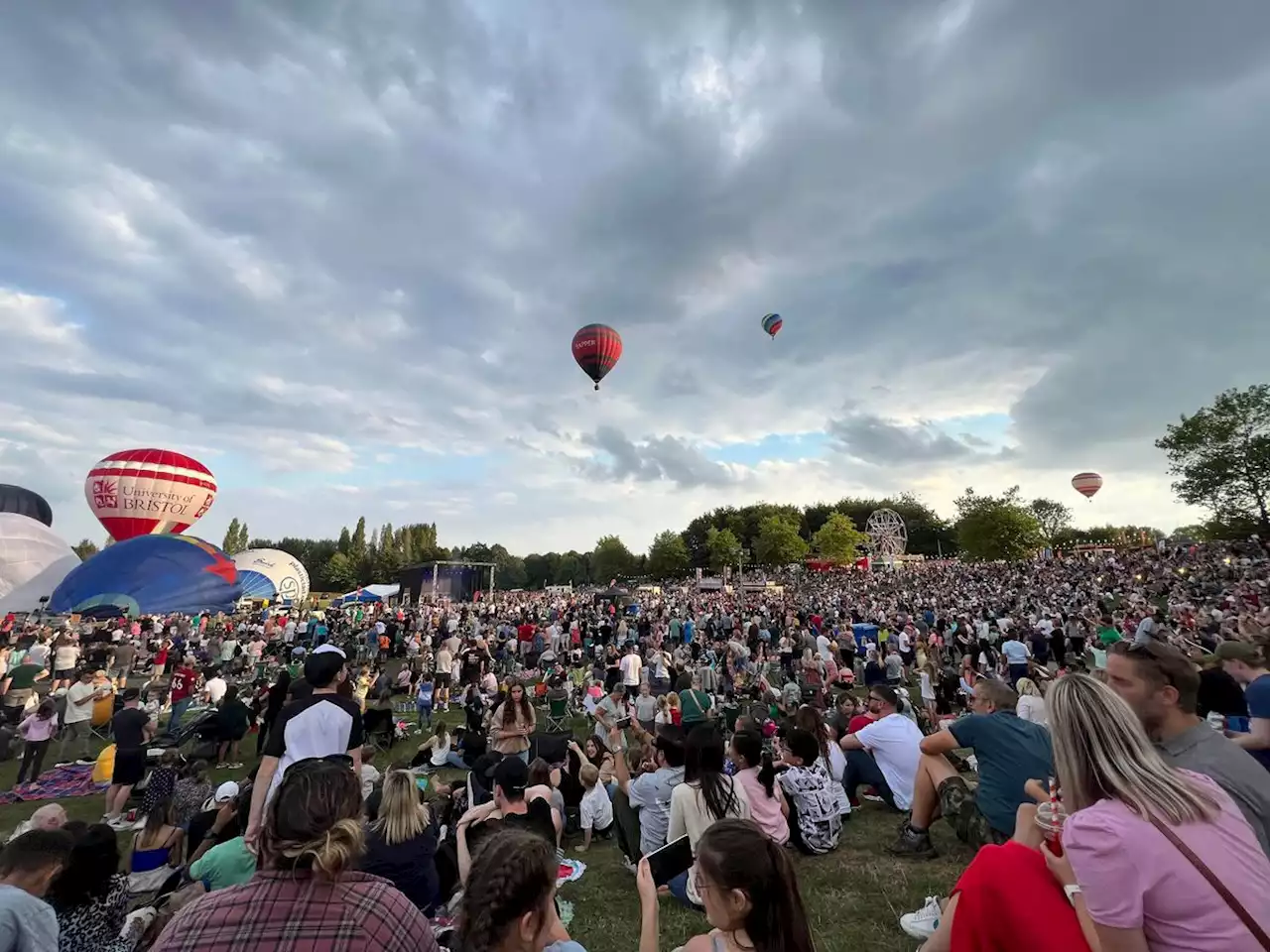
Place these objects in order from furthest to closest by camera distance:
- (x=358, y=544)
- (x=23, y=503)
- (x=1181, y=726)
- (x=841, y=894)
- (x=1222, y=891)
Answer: (x=358, y=544)
(x=23, y=503)
(x=841, y=894)
(x=1181, y=726)
(x=1222, y=891)

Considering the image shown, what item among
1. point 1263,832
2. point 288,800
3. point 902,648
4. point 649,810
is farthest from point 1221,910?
point 902,648

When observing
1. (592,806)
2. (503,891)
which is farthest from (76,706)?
(503,891)

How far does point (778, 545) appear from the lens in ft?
233

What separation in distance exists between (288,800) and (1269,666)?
6263 millimetres

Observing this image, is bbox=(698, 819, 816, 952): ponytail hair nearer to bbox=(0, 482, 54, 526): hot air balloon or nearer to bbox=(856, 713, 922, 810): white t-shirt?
bbox=(856, 713, 922, 810): white t-shirt

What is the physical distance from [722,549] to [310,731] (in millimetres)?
71962

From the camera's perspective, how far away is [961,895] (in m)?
1.87

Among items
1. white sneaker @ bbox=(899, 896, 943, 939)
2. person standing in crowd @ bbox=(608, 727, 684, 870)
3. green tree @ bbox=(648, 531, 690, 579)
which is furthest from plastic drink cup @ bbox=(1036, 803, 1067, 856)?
green tree @ bbox=(648, 531, 690, 579)

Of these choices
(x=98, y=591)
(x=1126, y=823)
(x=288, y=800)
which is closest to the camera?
(x=1126, y=823)

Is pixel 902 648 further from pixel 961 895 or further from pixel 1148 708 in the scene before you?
pixel 961 895

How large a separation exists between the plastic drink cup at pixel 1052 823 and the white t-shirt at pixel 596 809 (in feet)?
17.2

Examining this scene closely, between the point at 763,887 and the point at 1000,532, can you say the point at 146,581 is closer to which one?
the point at 763,887


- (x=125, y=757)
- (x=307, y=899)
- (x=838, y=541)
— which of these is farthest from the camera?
(x=838, y=541)

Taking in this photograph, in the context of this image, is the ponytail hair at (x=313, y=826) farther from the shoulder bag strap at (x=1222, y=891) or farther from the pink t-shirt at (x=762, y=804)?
the pink t-shirt at (x=762, y=804)
